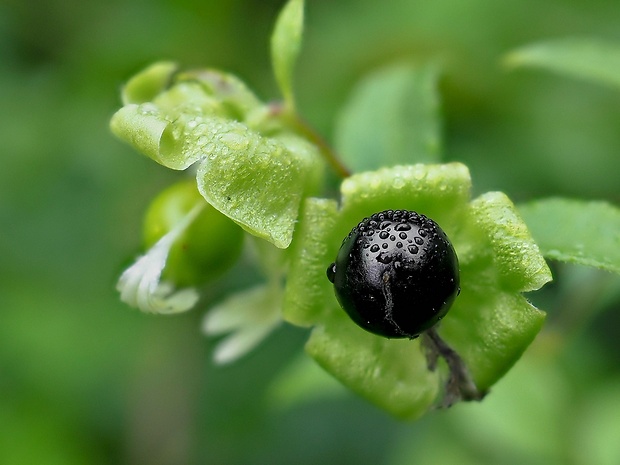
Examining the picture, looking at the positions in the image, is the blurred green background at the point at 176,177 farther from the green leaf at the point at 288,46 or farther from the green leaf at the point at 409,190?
the green leaf at the point at 409,190

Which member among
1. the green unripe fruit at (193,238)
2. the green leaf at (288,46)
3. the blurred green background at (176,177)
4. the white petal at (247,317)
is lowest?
the blurred green background at (176,177)

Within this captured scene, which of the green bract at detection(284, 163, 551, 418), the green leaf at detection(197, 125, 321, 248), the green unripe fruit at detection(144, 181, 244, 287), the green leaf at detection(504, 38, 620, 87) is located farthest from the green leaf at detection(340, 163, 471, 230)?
the green leaf at detection(504, 38, 620, 87)

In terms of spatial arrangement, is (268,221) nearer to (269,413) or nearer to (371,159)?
(371,159)

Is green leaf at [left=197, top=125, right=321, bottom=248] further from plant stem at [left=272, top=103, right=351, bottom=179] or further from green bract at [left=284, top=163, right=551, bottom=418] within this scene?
plant stem at [left=272, top=103, right=351, bottom=179]

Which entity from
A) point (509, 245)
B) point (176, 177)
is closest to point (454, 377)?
point (509, 245)

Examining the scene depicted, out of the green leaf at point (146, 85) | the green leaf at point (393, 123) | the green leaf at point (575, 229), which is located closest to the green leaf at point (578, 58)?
the green leaf at point (393, 123)

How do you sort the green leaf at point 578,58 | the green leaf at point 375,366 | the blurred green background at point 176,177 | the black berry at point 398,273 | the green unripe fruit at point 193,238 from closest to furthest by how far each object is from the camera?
the black berry at point 398,273
the green leaf at point 375,366
the green unripe fruit at point 193,238
the green leaf at point 578,58
the blurred green background at point 176,177
